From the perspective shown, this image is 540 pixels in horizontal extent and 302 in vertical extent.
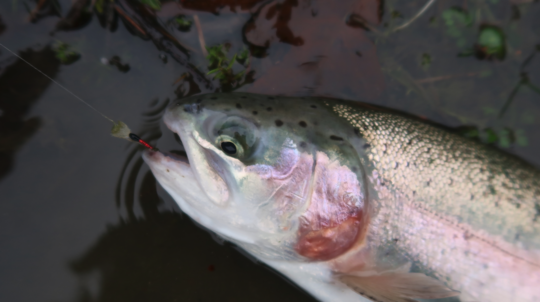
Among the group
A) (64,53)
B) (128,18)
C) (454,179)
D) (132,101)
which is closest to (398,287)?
(454,179)

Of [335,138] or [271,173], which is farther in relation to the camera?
[335,138]

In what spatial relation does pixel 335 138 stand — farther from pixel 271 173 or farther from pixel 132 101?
pixel 132 101

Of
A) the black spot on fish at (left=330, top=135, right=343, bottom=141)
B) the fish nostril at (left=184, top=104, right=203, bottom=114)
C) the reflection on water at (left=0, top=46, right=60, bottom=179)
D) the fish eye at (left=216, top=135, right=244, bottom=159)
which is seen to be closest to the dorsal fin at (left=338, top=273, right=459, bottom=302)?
the black spot on fish at (left=330, top=135, right=343, bottom=141)

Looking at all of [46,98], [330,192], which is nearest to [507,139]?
[330,192]

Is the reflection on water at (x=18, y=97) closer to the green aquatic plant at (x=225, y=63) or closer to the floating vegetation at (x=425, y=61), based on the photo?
the green aquatic plant at (x=225, y=63)

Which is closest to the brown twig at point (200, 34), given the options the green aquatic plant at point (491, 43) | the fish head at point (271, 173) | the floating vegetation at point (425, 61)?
the fish head at point (271, 173)
